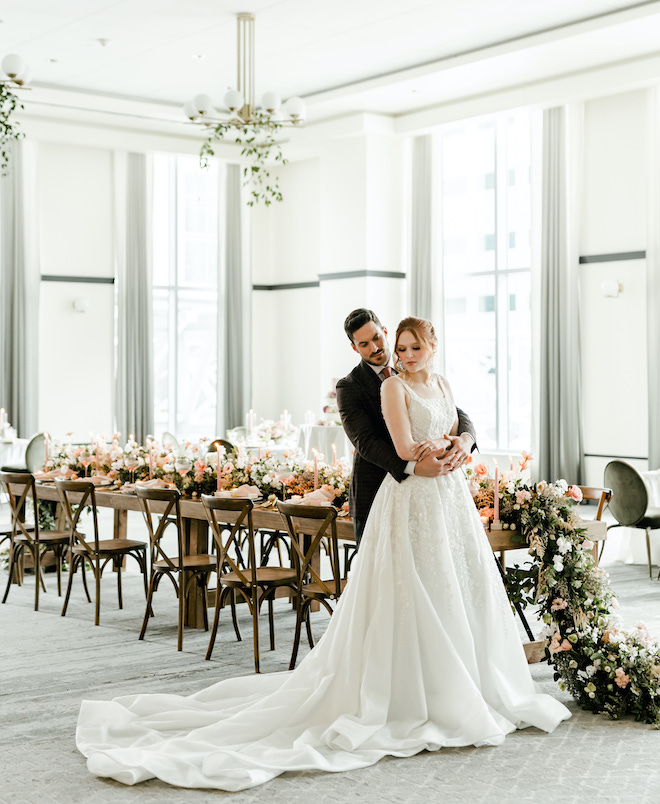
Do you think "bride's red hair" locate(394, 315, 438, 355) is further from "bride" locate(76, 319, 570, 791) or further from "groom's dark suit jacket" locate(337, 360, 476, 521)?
"groom's dark suit jacket" locate(337, 360, 476, 521)

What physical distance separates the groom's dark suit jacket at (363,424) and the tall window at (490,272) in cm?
872

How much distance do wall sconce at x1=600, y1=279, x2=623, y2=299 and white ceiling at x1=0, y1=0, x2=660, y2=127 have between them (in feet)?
8.17

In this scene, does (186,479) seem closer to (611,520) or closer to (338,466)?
(338,466)

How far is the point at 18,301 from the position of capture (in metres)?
13.9

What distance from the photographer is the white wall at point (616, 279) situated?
39.7ft

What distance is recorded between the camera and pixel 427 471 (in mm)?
4574

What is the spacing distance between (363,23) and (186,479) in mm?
6018

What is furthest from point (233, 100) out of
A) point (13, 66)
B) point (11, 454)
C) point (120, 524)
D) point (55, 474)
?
point (11, 454)

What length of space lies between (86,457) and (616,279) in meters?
Answer: 7.01

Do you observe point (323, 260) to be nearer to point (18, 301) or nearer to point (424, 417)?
point (18, 301)

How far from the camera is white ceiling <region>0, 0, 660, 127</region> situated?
10281 millimetres

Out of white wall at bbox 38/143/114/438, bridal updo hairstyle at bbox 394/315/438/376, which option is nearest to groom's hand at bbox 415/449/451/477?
bridal updo hairstyle at bbox 394/315/438/376

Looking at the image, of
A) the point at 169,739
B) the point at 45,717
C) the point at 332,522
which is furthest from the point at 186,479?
the point at 169,739

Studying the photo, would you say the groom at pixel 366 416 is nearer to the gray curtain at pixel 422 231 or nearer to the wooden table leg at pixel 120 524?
the wooden table leg at pixel 120 524
